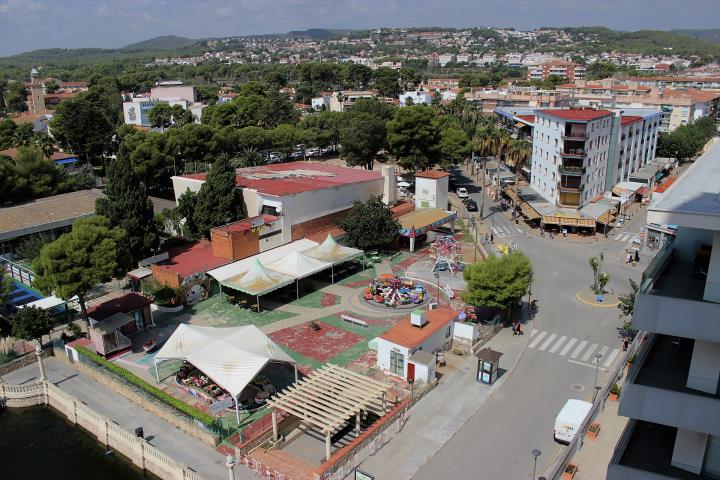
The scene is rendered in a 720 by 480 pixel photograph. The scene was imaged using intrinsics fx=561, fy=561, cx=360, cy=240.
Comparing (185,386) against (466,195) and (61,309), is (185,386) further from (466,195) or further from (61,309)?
(466,195)

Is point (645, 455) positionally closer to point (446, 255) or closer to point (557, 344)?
point (557, 344)

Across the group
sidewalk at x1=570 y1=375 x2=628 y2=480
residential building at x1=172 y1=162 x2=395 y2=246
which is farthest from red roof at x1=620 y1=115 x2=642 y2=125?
sidewalk at x1=570 y1=375 x2=628 y2=480

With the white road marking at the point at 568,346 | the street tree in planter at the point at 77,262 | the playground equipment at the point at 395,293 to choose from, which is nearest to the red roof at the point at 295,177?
the playground equipment at the point at 395,293

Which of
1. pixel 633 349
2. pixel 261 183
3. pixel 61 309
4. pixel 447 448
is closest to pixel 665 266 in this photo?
pixel 447 448

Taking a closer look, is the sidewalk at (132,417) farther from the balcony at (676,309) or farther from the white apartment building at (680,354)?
the balcony at (676,309)

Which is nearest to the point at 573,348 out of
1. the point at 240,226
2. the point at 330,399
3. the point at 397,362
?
the point at 397,362

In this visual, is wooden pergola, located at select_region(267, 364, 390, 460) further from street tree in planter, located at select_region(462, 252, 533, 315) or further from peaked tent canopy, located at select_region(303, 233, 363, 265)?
peaked tent canopy, located at select_region(303, 233, 363, 265)
